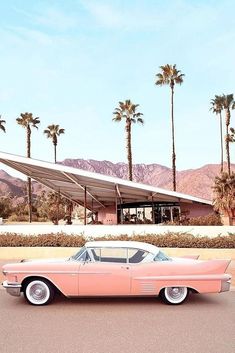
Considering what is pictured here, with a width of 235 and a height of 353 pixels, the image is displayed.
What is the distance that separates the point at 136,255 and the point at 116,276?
60cm

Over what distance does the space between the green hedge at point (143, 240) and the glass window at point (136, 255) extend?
10.2 m

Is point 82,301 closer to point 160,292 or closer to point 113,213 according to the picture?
point 160,292

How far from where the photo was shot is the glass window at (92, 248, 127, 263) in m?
8.35

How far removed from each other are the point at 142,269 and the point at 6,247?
12118mm

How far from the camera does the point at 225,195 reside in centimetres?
3044

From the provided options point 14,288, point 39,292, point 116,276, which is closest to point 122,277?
point 116,276

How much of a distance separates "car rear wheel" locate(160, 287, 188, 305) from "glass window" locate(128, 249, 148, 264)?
0.77 meters

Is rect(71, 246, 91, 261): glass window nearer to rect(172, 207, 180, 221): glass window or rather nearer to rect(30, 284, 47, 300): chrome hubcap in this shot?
rect(30, 284, 47, 300): chrome hubcap

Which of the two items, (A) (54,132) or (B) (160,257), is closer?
(B) (160,257)

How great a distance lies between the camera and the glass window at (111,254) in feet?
27.4

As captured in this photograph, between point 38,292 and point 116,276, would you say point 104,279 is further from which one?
point 38,292

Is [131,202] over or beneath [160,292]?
over

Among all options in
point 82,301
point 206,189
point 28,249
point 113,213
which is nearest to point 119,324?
point 82,301

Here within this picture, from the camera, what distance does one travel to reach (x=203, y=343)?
223 inches
